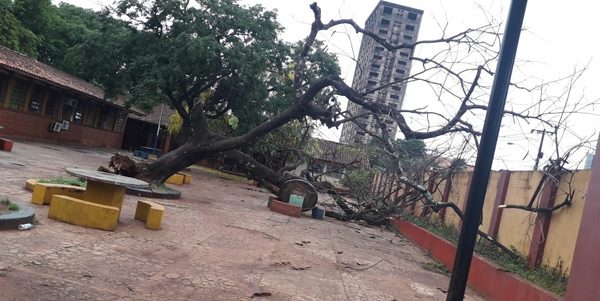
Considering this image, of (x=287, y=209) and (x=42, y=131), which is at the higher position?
(x=42, y=131)

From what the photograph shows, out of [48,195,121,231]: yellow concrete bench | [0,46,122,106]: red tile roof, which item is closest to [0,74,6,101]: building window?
[0,46,122,106]: red tile roof

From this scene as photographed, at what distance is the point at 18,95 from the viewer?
2067 centimetres

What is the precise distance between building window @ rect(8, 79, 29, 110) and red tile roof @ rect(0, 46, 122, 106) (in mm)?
820

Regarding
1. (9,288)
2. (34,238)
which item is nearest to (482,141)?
(9,288)

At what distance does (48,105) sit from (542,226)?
21.7 metres

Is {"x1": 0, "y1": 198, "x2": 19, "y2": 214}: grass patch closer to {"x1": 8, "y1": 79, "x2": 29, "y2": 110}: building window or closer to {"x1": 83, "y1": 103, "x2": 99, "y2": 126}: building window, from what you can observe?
{"x1": 8, "y1": 79, "x2": 29, "y2": 110}: building window

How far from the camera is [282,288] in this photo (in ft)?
18.6

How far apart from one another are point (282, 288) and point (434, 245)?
250 inches

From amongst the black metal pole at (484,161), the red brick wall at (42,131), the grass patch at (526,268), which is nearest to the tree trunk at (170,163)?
the grass patch at (526,268)

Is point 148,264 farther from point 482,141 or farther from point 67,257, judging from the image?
point 482,141

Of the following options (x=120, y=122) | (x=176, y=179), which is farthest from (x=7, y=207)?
(x=120, y=122)

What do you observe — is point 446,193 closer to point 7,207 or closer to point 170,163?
point 170,163

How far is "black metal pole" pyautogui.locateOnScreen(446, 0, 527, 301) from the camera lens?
2.30 m

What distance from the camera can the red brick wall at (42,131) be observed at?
2023 cm
